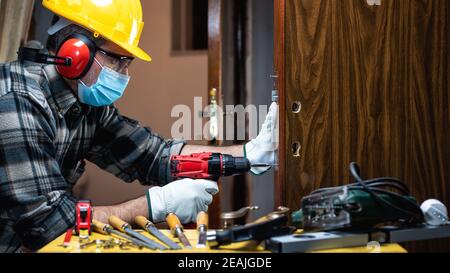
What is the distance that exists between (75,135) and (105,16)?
1.36 ft

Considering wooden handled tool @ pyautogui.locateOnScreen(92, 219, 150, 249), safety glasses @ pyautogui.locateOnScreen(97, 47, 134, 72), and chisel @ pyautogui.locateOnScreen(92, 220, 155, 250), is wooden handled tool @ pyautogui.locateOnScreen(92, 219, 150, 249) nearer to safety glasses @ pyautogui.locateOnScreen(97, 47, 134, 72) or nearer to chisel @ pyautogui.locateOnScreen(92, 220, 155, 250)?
chisel @ pyautogui.locateOnScreen(92, 220, 155, 250)

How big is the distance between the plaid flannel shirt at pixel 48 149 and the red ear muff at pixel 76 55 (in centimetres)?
11

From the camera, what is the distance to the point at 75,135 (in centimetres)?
170

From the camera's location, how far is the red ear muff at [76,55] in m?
1.47

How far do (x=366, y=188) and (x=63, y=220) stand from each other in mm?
801

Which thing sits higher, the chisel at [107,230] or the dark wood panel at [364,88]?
the dark wood panel at [364,88]

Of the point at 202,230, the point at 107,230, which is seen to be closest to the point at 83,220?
the point at 107,230

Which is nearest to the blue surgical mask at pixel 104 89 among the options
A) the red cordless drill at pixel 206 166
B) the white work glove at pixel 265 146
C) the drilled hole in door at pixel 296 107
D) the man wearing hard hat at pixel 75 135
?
the man wearing hard hat at pixel 75 135

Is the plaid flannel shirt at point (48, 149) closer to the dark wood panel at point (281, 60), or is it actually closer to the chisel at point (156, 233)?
the chisel at point (156, 233)

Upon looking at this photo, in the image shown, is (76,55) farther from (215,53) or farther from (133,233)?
(215,53)

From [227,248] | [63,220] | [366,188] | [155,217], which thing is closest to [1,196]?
[63,220]

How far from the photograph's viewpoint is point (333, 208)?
36.6 inches

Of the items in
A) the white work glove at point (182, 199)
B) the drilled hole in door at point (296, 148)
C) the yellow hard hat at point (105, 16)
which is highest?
the yellow hard hat at point (105, 16)

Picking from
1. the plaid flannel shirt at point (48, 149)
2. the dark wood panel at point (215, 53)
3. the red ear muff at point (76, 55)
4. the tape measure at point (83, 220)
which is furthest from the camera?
the dark wood panel at point (215, 53)
